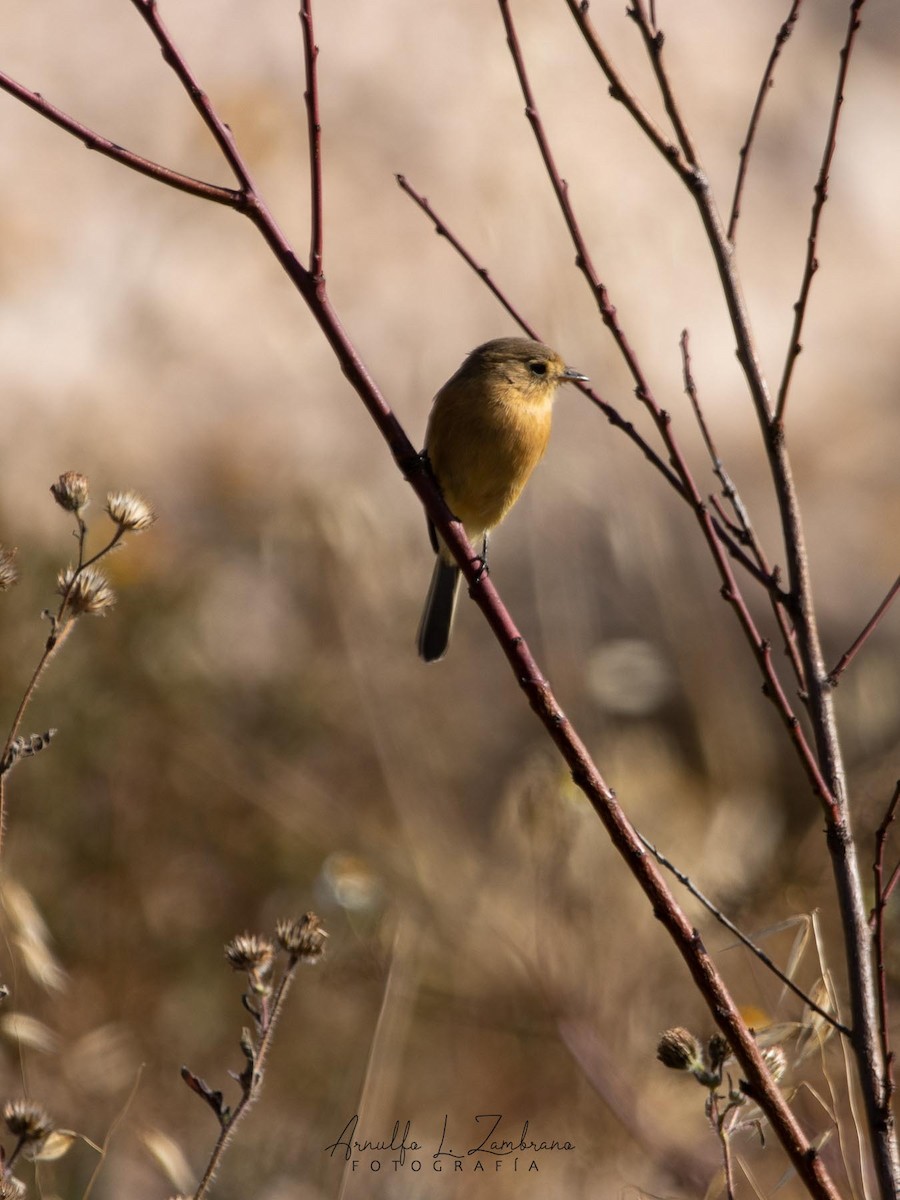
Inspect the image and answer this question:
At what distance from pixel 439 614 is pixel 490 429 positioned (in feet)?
2.42

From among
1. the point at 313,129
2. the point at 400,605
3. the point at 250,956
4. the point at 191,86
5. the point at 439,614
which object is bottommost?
the point at 250,956

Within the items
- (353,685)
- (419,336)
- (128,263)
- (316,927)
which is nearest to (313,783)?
(353,685)

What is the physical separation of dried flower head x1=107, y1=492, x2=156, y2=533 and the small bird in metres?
2.04

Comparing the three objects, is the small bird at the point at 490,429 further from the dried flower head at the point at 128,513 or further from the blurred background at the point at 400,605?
the dried flower head at the point at 128,513

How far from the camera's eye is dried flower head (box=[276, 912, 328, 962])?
1.97 metres

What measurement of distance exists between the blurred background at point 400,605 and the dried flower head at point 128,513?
72cm

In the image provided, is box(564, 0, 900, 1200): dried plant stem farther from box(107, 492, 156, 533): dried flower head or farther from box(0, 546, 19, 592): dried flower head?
box(0, 546, 19, 592): dried flower head

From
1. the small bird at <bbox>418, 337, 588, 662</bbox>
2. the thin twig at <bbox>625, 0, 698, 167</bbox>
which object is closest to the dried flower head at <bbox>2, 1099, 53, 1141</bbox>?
the thin twig at <bbox>625, 0, 698, 167</bbox>

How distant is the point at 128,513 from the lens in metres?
2.04

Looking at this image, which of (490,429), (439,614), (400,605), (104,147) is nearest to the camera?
(104,147)

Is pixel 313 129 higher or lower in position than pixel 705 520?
higher

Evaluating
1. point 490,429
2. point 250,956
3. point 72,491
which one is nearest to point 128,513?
point 72,491

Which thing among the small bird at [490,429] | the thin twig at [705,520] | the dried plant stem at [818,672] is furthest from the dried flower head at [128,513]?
A: the small bird at [490,429]

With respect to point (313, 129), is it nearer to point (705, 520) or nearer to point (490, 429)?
point (705, 520)
